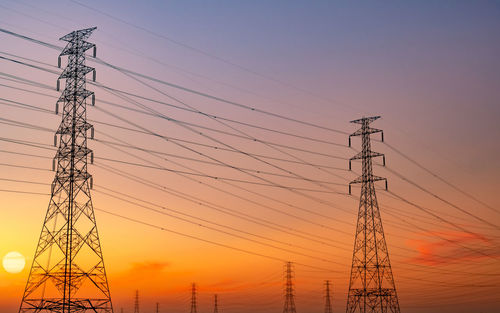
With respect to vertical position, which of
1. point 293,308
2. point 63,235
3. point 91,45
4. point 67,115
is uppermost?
point 91,45

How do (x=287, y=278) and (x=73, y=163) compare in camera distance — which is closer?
(x=73, y=163)

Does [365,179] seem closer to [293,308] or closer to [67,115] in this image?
[67,115]

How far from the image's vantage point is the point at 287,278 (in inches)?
3875

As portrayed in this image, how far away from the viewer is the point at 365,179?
6247 cm

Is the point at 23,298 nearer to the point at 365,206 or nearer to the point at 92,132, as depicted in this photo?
the point at 92,132

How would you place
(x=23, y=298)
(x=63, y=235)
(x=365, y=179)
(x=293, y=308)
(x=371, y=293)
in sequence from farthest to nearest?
(x=293, y=308), (x=365, y=179), (x=371, y=293), (x=63, y=235), (x=23, y=298)

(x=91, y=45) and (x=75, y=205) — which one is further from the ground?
(x=91, y=45)

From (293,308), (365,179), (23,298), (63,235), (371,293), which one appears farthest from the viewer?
(293,308)

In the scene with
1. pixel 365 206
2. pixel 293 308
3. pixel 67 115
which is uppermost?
pixel 67 115

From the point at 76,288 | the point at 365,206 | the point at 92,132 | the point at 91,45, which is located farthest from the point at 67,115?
the point at 365,206

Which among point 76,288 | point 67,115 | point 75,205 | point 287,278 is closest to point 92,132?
point 67,115

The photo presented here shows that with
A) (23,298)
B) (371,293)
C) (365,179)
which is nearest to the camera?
(23,298)

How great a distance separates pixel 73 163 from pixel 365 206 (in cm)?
2988

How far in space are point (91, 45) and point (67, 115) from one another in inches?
230
